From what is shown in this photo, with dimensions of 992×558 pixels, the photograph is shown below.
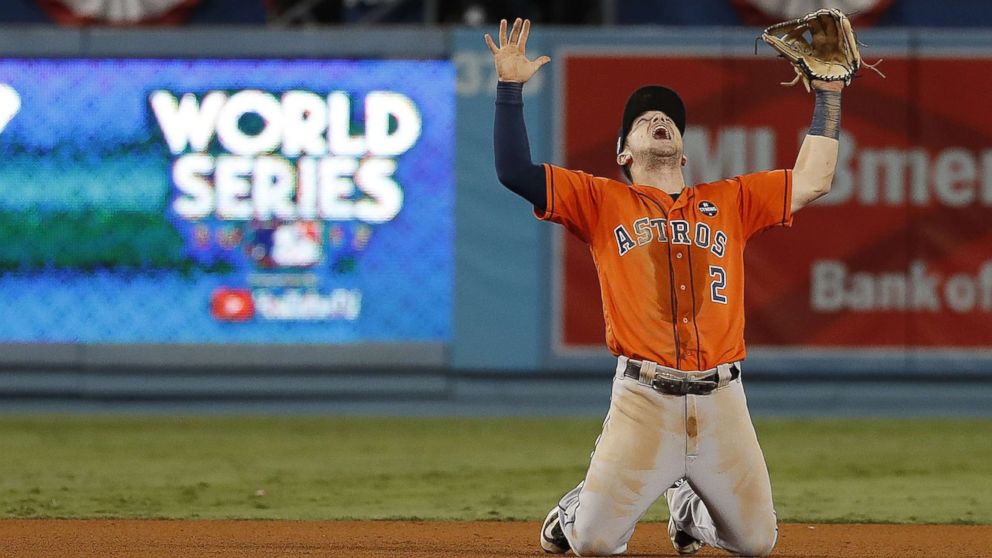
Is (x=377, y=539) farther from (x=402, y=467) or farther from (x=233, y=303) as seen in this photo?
(x=233, y=303)

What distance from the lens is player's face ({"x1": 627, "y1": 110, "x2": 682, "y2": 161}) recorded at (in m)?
5.27

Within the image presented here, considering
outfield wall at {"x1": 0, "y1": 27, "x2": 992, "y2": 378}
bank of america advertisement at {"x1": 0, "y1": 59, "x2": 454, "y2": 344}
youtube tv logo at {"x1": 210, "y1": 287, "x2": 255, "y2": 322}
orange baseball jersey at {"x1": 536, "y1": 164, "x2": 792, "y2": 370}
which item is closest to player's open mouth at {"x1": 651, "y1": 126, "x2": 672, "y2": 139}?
orange baseball jersey at {"x1": 536, "y1": 164, "x2": 792, "y2": 370}

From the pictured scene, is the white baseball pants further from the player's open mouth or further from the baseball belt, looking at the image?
the player's open mouth

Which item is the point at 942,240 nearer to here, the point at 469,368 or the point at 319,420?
the point at 469,368

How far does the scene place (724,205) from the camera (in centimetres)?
534

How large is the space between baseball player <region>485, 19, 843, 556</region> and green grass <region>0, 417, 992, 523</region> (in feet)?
6.12

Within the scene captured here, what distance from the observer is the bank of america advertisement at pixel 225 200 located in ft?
37.3

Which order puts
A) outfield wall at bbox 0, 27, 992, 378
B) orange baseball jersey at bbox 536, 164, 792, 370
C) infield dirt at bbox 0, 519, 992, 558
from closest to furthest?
orange baseball jersey at bbox 536, 164, 792, 370 < infield dirt at bbox 0, 519, 992, 558 < outfield wall at bbox 0, 27, 992, 378

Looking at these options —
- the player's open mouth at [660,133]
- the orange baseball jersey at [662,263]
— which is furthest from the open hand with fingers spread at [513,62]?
the player's open mouth at [660,133]

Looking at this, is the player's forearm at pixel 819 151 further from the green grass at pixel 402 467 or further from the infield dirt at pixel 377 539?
the green grass at pixel 402 467

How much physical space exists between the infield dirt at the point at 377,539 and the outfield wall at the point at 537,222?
15.7 feet

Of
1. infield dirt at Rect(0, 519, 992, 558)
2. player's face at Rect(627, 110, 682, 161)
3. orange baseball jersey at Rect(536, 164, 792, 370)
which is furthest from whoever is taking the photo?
infield dirt at Rect(0, 519, 992, 558)

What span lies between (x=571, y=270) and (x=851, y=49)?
6.30 meters

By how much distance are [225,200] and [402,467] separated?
328cm
